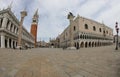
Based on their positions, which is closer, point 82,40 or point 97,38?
point 82,40

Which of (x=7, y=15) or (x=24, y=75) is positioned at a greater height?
(x=7, y=15)

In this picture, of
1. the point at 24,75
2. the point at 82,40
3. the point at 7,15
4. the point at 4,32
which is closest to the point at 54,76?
the point at 24,75

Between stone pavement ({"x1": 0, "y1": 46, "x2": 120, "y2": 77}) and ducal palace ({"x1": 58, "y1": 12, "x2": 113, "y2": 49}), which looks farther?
ducal palace ({"x1": 58, "y1": 12, "x2": 113, "y2": 49})

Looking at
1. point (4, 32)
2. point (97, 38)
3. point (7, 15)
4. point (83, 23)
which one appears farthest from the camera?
point (97, 38)

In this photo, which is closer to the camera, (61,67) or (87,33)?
(61,67)

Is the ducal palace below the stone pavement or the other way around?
the other way around

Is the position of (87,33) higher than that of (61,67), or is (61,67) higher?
(87,33)

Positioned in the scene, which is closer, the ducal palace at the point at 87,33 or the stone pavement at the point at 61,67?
the stone pavement at the point at 61,67

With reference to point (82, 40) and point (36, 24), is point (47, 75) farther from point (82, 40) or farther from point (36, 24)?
point (36, 24)

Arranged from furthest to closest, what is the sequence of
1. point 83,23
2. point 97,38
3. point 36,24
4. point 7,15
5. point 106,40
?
point 36,24 < point 106,40 < point 97,38 < point 83,23 < point 7,15

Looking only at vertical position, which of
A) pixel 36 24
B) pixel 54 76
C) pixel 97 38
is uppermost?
pixel 36 24

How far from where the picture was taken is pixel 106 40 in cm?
6259

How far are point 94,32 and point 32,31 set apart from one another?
4620 cm

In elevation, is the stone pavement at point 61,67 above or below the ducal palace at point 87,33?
below
